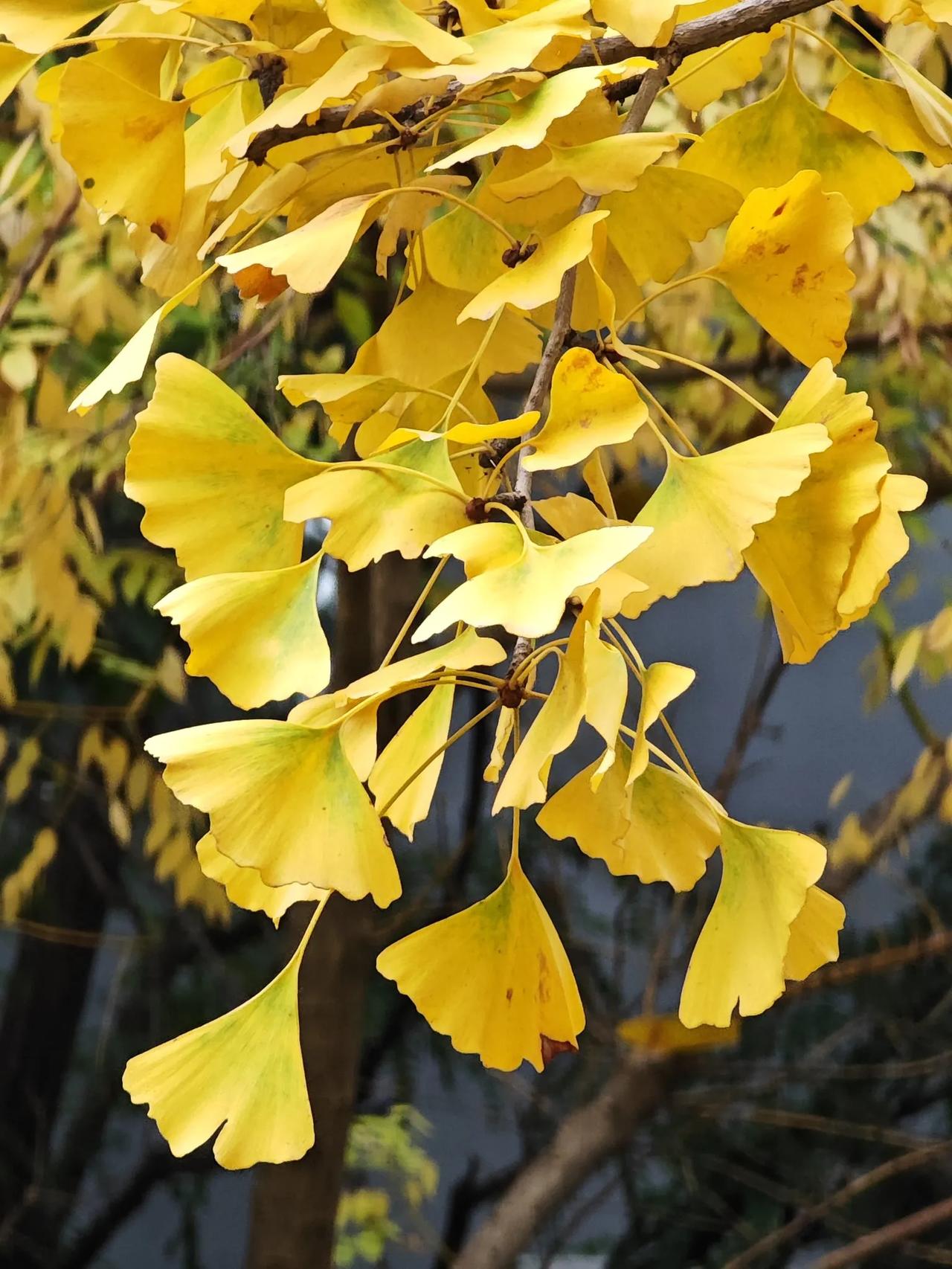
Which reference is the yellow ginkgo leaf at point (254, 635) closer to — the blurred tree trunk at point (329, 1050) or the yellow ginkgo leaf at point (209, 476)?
the yellow ginkgo leaf at point (209, 476)

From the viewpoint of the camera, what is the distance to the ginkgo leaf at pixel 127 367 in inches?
7.9

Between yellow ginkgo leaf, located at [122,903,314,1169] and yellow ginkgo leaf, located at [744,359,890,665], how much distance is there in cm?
9

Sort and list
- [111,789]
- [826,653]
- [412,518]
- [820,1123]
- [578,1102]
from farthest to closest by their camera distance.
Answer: [826,653] < [578,1102] < [820,1123] < [111,789] < [412,518]

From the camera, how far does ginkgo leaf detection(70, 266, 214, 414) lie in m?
0.20

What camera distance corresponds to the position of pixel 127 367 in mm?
207

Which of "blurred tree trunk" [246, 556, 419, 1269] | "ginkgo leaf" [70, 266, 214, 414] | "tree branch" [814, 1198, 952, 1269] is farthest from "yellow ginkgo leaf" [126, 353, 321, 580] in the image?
"tree branch" [814, 1198, 952, 1269]

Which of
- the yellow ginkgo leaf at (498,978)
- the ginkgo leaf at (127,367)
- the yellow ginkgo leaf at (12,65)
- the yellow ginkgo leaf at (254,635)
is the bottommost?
the yellow ginkgo leaf at (498,978)

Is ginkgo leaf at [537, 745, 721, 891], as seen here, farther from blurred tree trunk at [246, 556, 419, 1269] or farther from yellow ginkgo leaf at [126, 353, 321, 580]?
blurred tree trunk at [246, 556, 419, 1269]

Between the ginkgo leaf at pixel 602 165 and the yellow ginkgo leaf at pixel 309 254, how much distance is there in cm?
3

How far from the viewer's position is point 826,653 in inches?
57.9

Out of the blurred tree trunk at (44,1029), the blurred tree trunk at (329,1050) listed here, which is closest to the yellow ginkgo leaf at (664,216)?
the blurred tree trunk at (329,1050)

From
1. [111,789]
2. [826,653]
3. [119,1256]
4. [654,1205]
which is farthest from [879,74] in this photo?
[119,1256]

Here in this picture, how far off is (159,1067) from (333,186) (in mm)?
150

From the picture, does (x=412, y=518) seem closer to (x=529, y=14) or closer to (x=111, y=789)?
(x=529, y=14)
